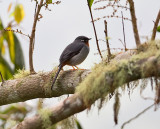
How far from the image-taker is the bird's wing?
182 inches

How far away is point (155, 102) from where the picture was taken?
3.09 m

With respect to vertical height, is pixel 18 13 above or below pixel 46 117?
above

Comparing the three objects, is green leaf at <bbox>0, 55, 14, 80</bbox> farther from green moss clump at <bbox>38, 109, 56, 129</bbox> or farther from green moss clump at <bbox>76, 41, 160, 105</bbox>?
green moss clump at <bbox>76, 41, 160, 105</bbox>

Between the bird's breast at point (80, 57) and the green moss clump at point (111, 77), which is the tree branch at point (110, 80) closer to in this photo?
the green moss clump at point (111, 77)

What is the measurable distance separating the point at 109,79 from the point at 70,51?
1.61 m

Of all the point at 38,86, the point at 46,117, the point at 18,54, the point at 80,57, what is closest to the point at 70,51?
the point at 80,57

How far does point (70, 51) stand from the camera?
15.6 feet

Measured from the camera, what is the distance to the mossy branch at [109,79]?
3121 millimetres

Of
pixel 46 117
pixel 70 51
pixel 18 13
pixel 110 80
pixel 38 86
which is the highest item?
pixel 18 13

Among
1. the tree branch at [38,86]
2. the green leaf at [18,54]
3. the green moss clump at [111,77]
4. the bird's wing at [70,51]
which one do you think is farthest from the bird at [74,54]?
the green leaf at [18,54]

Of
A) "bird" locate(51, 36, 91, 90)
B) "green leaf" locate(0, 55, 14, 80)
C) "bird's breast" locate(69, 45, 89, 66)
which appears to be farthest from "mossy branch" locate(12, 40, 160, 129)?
"green leaf" locate(0, 55, 14, 80)

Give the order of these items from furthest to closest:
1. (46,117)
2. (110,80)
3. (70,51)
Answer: (70,51)
(46,117)
(110,80)

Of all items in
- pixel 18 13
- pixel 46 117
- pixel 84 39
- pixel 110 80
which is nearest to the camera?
pixel 110 80

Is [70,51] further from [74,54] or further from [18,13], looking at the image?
[18,13]
